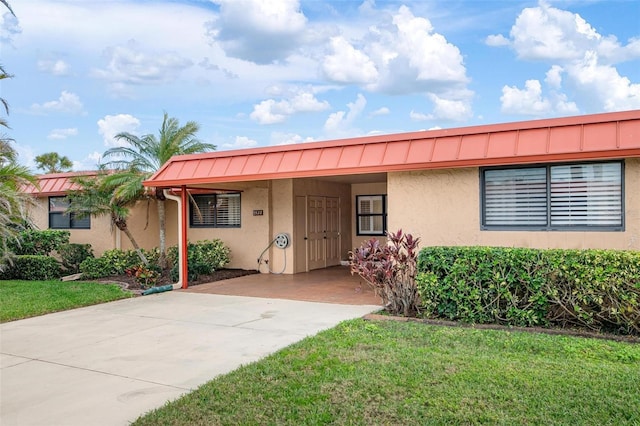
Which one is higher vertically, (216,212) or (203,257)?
(216,212)

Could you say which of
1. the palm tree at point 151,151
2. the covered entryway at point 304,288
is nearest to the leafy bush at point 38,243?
the palm tree at point 151,151

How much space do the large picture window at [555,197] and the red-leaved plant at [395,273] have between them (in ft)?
4.71

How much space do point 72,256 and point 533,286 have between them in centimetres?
1236

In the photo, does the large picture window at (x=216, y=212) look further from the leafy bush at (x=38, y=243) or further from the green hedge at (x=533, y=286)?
the green hedge at (x=533, y=286)

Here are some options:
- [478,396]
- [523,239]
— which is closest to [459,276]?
[523,239]

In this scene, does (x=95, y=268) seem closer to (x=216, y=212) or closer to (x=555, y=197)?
(x=216, y=212)

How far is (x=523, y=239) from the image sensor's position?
7.66 meters

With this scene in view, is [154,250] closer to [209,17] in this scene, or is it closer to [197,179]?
[197,179]

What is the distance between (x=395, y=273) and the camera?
24.9 ft

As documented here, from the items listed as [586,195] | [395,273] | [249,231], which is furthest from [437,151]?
[249,231]

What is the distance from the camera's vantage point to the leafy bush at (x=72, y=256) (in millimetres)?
13969

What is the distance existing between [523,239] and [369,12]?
6151 millimetres

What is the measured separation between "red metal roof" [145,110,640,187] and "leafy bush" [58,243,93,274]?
4900 millimetres

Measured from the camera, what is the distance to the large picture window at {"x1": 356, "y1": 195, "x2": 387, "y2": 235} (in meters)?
15.6
